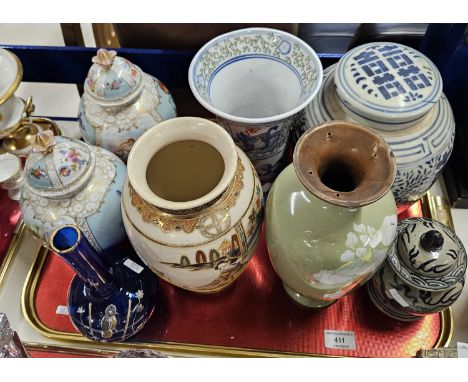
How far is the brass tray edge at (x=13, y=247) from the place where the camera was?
1.14 m

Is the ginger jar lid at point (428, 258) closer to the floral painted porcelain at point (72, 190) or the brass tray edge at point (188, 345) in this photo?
the brass tray edge at point (188, 345)

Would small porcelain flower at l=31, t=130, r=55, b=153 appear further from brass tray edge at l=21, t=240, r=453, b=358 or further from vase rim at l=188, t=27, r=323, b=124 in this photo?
brass tray edge at l=21, t=240, r=453, b=358

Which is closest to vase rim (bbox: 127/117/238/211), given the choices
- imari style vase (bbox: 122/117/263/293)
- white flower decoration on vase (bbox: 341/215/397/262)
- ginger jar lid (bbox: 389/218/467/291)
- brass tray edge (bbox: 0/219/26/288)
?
imari style vase (bbox: 122/117/263/293)

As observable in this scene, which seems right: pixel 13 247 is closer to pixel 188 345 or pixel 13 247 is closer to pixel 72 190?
pixel 72 190

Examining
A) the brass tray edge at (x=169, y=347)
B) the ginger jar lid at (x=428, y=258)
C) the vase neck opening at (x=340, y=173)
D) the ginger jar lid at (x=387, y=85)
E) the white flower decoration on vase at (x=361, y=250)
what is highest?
the ginger jar lid at (x=387, y=85)

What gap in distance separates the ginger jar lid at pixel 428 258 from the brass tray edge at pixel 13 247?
0.91 m

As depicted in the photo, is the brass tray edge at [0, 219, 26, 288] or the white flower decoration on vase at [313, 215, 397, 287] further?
the brass tray edge at [0, 219, 26, 288]

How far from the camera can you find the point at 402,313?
3.21ft

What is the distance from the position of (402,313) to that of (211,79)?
25.5 inches

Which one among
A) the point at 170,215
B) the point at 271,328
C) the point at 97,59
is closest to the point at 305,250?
the point at 170,215

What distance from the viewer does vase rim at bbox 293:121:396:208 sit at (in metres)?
0.66

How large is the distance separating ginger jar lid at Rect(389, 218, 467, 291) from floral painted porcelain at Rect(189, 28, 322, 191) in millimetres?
334

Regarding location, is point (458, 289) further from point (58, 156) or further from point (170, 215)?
point (58, 156)

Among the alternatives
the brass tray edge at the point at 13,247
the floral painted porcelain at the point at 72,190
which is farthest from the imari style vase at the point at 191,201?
the brass tray edge at the point at 13,247
